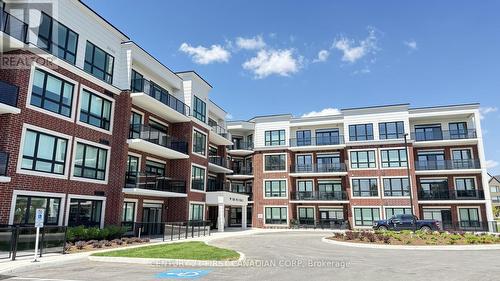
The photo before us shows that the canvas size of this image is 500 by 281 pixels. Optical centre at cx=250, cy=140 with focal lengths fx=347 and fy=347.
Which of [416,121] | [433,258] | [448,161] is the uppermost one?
[416,121]

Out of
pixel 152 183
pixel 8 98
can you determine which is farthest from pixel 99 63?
pixel 152 183

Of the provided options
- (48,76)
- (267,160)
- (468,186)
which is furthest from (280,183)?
(48,76)

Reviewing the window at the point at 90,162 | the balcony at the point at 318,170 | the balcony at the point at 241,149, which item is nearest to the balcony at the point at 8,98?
the window at the point at 90,162

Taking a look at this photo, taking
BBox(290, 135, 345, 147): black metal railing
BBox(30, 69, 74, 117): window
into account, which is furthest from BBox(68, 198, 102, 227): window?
BBox(290, 135, 345, 147): black metal railing

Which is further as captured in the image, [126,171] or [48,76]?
[126,171]

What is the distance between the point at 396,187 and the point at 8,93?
118 ft

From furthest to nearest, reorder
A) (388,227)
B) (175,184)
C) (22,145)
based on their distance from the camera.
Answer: (388,227)
(175,184)
(22,145)

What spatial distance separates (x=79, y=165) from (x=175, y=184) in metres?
9.48

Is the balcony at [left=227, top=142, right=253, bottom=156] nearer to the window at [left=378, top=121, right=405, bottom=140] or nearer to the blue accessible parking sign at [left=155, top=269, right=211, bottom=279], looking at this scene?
the window at [left=378, top=121, right=405, bottom=140]

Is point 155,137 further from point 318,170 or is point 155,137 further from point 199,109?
point 318,170

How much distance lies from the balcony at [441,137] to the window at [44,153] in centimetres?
3484

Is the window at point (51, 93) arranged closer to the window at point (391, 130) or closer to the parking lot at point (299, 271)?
the parking lot at point (299, 271)

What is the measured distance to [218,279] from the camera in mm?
9906

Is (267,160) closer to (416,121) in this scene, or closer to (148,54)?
(416,121)
